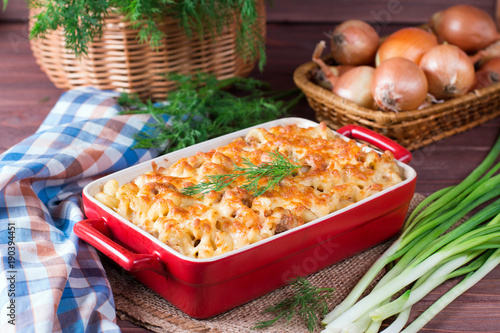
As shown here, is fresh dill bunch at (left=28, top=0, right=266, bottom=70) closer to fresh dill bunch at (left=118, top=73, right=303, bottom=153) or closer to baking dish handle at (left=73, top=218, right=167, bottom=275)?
fresh dill bunch at (left=118, top=73, right=303, bottom=153)

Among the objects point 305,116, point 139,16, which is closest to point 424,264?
point 305,116

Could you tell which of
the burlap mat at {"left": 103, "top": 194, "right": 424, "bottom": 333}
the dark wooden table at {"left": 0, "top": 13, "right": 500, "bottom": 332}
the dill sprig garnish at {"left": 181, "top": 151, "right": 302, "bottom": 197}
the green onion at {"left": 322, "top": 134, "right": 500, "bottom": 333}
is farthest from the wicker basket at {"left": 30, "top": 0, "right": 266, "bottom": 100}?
the green onion at {"left": 322, "top": 134, "right": 500, "bottom": 333}

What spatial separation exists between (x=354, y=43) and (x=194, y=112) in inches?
27.4

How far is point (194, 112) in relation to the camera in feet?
6.10

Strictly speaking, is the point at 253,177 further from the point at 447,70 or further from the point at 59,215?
the point at 447,70

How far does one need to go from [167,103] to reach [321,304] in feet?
3.26

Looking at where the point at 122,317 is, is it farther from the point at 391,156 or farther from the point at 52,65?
the point at 52,65

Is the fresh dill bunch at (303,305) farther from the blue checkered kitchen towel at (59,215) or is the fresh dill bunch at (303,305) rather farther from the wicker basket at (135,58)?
the wicker basket at (135,58)

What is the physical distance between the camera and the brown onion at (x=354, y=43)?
2.12 m

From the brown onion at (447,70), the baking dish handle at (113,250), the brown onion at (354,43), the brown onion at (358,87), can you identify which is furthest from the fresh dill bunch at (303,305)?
the brown onion at (354,43)

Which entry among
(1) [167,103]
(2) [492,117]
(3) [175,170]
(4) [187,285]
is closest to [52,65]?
(1) [167,103]

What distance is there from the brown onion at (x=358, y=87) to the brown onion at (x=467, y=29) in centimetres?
45

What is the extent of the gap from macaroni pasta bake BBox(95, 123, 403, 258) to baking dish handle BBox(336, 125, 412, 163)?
10cm

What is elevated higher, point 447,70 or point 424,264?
point 447,70
